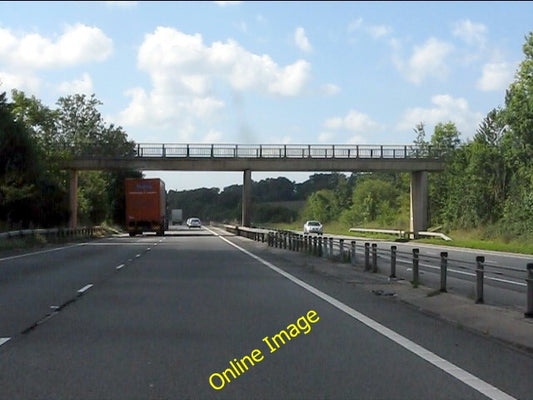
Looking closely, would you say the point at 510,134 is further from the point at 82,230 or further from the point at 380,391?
the point at 380,391

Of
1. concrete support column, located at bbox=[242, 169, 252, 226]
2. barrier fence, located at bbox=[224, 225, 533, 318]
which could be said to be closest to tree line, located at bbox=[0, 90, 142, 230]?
concrete support column, located at bbox=[242, 169, 252, 226]

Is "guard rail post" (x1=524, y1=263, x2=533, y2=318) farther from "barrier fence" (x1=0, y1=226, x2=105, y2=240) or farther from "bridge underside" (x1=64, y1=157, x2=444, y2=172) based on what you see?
"bridge underside" (x1=64, y1=157, x2=444, y2=172)

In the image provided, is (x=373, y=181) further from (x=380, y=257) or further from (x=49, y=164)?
(x=380, y=257)

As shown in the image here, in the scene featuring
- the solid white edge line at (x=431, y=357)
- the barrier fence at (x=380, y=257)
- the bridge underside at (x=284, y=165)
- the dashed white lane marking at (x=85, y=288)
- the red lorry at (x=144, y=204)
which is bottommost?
the solid white edge line at (x=431, y=357)

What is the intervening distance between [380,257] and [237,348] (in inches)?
701

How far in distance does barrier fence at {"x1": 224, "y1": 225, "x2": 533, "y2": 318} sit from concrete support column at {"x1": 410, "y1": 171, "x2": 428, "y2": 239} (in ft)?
62.3

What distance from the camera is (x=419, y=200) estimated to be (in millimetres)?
73125

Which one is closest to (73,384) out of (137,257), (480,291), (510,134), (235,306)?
(235,306)

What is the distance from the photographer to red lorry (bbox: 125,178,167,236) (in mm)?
70438

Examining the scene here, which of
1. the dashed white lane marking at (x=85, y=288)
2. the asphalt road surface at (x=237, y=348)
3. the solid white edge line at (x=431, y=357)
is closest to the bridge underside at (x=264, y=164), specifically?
the dashed white lane marking at (x=85, y=288)

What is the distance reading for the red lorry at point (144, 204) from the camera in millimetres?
70438

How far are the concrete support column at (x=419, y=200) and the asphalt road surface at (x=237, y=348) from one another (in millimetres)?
53441

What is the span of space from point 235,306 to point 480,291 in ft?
15.6

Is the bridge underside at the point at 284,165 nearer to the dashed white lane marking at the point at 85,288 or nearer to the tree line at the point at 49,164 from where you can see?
the tree line at the point at 49,164
